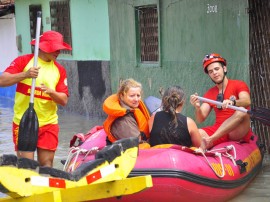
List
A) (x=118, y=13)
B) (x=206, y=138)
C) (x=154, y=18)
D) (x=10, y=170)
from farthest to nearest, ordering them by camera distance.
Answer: (x=118, y=13)
(x=154, y=18)
(x=206, y=138)
(x=10, y=170)

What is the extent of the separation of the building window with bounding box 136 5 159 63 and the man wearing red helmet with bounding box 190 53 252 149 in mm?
3943

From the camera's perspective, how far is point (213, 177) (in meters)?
6.24

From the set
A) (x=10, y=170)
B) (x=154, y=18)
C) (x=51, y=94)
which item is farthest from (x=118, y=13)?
(x=10, y=170)

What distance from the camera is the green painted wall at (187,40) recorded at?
9.12 m

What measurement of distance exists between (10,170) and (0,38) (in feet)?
53.1

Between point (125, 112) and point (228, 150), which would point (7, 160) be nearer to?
point (125, 112)

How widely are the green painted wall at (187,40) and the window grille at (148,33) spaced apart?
0.15 meters

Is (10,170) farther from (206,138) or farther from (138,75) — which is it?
(138,75)

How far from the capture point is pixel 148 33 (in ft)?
38.6

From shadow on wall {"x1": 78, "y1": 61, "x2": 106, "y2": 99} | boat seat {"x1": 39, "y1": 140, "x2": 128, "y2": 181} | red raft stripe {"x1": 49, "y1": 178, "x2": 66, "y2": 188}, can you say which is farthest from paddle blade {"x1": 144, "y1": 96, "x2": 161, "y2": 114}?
shadow on wall {"x1": 78, "y1": 61, "x2": 106, "y2": 99}

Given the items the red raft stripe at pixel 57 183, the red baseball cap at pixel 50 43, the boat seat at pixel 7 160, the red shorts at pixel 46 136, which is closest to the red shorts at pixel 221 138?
the red shorts at pixel 46 136

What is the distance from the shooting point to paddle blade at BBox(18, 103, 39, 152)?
19.2ft

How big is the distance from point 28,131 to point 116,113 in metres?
0.98

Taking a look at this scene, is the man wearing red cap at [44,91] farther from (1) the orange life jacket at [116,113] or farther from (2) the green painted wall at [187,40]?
(2) the green painted wall at [187,40]
